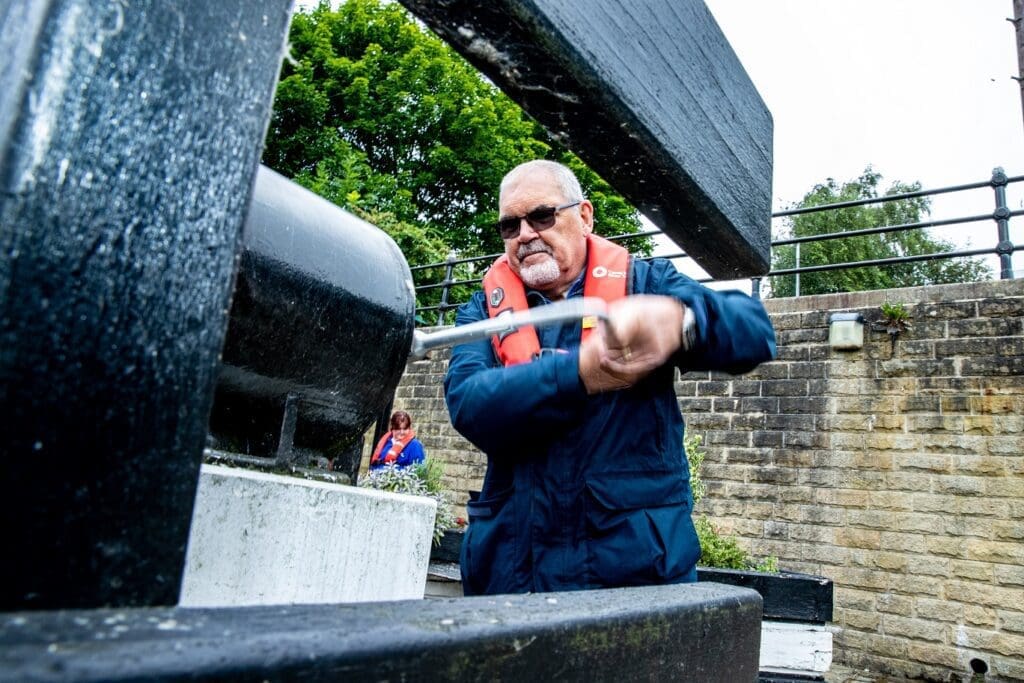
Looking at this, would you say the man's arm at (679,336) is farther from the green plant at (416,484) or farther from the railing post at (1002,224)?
the railing post at (1002,224)

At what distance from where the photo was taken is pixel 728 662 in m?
1.10

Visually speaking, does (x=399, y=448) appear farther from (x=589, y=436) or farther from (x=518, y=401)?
(x=518, y=401)

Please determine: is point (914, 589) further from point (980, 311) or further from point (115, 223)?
point (115, 223)

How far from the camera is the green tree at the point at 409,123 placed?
1848cm

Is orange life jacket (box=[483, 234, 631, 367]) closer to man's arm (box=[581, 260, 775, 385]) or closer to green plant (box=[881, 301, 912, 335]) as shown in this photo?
man's arm (box=[581, 260, 775, 385])

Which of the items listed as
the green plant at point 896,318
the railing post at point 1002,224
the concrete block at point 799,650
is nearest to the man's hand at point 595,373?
the concrete block at point 799,650

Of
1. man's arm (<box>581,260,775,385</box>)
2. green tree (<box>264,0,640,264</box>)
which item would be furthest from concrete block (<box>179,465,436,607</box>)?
green tree (<box>264,0,640,264</box>)

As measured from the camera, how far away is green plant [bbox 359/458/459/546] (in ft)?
17.6

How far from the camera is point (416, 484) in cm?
541

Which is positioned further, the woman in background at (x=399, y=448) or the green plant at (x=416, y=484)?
the woman in background at (x=399, y=448)

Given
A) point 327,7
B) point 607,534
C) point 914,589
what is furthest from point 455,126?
point 607,534

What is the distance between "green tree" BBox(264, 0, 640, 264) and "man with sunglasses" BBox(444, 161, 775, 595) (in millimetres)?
16608

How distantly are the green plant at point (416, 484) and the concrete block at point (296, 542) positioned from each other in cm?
Result: 345

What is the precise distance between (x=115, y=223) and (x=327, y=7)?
22952 millimetres
